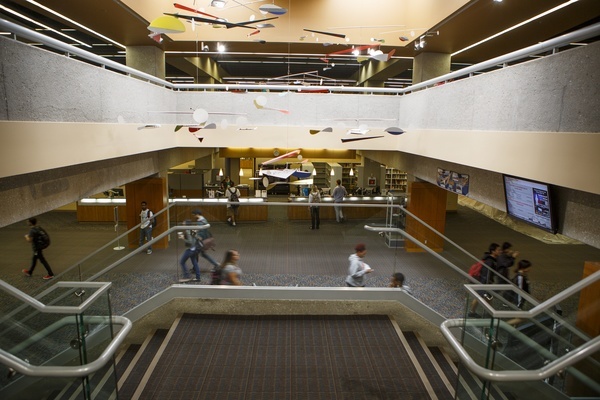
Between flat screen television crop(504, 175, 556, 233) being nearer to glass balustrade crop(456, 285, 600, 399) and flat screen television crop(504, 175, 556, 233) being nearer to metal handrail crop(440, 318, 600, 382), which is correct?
glass balustrade crop(456, 285, 600, 399)

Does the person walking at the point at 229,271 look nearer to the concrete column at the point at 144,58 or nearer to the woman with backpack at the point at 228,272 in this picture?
the woman with backpack at the point at 228,272

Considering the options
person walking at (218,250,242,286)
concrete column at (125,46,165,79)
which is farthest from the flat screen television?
concrete column at (125,46,165,79)

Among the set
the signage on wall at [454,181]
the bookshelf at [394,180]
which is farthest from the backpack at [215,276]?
the bookshelf at [394,180]

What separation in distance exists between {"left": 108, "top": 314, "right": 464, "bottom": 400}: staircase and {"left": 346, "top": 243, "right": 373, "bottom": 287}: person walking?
646mm

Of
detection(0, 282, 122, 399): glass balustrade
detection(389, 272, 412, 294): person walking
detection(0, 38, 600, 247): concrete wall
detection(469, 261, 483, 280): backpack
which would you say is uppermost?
detection(0, 38, 600, 247): concrete wall

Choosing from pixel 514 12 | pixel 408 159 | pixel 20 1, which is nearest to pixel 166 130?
pixel 20 1

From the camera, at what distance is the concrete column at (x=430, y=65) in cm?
1149

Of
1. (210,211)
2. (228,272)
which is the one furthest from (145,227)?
(228,272)

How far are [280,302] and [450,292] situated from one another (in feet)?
11.4

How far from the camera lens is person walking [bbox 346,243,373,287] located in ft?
23.8

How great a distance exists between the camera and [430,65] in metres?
11.5

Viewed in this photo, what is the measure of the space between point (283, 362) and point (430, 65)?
31.0 feet

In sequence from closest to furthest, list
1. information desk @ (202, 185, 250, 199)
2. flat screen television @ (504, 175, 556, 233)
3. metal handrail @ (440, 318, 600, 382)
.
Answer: metal handrail @ (440, 318, 600, 382) < flat screen television @ (504, 175, 556, 233) < information desk @ (202, 185, 250, 199)

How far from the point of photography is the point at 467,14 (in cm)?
788
